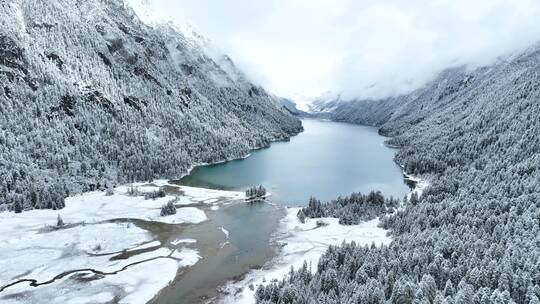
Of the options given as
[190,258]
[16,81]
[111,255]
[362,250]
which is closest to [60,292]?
[111,255]

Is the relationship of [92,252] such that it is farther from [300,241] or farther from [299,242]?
[300,241]

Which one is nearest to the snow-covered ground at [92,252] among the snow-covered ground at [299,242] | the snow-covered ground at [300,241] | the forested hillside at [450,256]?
the snow-covered ground at [299,242]

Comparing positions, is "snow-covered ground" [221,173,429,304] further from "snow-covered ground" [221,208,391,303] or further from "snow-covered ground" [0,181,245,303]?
"snow-covered ground" [0,181,245,303]

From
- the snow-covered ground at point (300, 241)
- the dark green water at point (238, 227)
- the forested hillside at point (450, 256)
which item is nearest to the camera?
the forested hillside at point (450, 256)

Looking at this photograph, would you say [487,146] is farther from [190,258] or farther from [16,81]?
[16,81]

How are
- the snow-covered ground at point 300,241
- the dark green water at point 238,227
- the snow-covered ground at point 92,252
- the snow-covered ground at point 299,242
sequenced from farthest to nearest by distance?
the dark green water at point 238,227, the snow-covered ground at point 300,241, the snow-covered ground at point 299,242, the snow-covered ground at point 92,252

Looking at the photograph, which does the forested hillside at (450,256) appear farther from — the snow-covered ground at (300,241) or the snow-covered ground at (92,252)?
the snow-covered ground at (92,252)

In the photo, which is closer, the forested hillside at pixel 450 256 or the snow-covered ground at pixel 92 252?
the forested hillside at pixel 450 256
